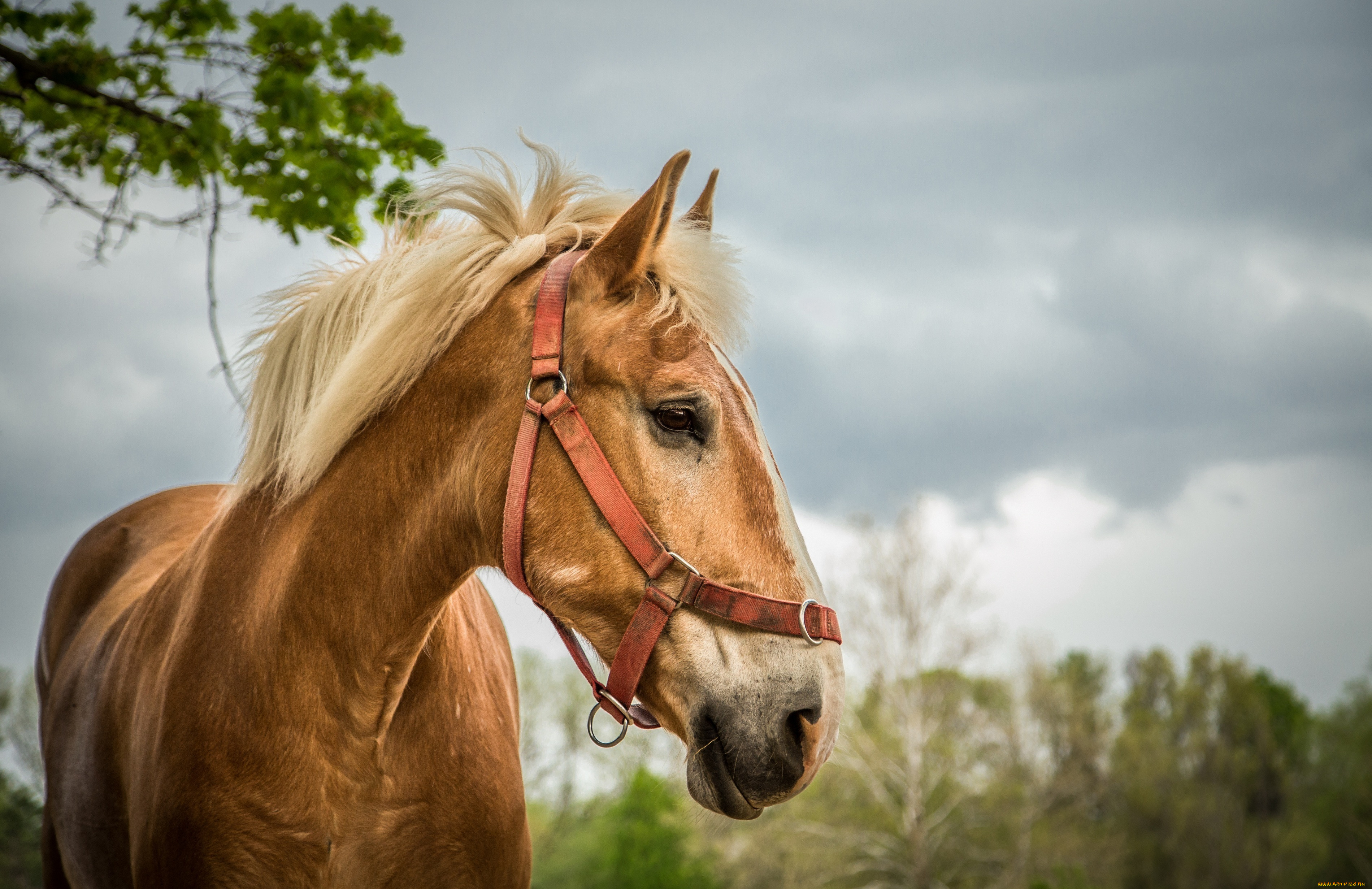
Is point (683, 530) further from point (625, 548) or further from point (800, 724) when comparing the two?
point (800, 724)

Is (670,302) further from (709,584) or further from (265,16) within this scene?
(265,16)

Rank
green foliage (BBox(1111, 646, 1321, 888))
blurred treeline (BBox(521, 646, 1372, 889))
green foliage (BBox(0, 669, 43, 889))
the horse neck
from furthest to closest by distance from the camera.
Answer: green foliage (BBox(1111, 646, 1321, 888)) < blurred treeline (BBox(521, 646, 1372, 889)) < green foliage (BBox(0, 669, 43, 889)) < the horse neck

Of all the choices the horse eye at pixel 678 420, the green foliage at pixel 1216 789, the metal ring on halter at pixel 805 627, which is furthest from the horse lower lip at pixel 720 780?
the green foliage at pixel 1216 789

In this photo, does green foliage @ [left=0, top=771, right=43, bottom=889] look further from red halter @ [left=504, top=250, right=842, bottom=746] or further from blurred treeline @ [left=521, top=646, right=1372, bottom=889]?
red halter @ [left=504, top=250, right=842, bottom=746]

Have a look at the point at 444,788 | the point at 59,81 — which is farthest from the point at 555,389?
the point at 59,81

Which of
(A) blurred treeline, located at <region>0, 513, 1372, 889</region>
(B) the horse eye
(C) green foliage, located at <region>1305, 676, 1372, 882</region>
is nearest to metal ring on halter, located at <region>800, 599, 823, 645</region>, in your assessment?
(B) the horse eye

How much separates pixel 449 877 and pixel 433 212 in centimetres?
192

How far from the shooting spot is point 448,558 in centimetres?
228

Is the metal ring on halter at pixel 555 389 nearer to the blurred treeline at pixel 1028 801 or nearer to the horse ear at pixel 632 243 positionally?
the horse ear at pixel 632 243

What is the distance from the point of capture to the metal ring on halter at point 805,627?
6.25 feet

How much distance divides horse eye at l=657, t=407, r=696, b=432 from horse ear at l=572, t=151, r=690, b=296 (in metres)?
0.37

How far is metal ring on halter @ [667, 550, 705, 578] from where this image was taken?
195 cm

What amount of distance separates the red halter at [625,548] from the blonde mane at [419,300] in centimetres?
27

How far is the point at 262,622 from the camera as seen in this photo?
7.83 ft
